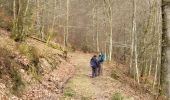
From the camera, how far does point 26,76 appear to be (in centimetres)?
1609

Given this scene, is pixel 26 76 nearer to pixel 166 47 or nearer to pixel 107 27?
pixel 166 47

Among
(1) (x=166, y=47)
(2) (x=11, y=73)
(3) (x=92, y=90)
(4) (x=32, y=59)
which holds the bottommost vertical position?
(3) (x=92, y=90)

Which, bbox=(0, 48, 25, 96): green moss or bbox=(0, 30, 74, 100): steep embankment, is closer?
bbox=(0, 30, 74, 100): steep embankment

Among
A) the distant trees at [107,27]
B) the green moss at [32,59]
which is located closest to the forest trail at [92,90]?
the green moss at [32,59]

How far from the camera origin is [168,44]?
6984 mm

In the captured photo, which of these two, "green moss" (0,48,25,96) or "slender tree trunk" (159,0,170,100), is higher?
"slender tree trunk" (159,0,170,100)

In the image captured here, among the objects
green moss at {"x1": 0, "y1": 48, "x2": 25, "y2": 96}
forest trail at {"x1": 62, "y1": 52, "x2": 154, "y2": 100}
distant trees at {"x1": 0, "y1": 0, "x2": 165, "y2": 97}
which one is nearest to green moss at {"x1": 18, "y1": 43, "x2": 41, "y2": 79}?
forest trail at {"x1": 62, "y1": 52, "x2": 154, "y2": 100}

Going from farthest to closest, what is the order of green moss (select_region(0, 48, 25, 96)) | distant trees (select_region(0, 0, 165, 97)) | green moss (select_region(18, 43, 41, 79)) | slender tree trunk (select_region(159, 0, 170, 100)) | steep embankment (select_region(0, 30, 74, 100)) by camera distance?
distant trees (select_region(0, 0, 165, 97))
green moss (select_region(18, 43, 41, 79))
green moss (select_region(0, 48, 25, 96))
steep embankment (select_region(0, 30, 74, 100))
slender tree trunk (select_region(159, 0, 170, 100))

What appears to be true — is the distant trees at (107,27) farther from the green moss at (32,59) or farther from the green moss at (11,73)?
the green moss at (11,73)

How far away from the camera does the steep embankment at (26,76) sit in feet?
45.3

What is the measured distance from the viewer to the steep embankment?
1381cm

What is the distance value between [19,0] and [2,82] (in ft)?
27.0

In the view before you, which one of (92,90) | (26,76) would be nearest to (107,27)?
(92,90)

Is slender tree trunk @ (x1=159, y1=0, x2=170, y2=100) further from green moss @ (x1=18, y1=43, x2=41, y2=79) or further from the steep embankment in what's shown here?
green moss @ (x1=18, y1=43, x2=41, y2=79)
